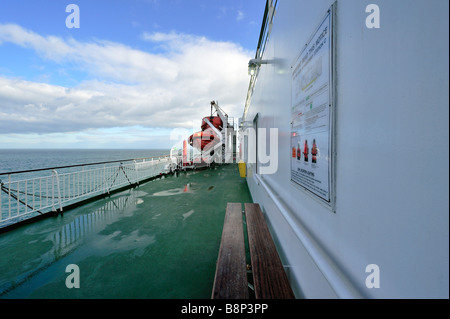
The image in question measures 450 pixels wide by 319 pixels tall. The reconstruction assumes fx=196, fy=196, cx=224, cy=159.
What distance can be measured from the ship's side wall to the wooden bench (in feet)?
1.37

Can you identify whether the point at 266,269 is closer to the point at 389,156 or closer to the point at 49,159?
the point at 389,156

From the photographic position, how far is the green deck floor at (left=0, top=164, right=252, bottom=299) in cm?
227

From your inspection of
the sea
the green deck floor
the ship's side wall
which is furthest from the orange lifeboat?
the sea

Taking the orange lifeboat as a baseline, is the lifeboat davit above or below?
below

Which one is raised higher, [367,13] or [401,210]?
[367,13]

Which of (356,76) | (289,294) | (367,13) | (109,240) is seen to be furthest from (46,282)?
(367,13)

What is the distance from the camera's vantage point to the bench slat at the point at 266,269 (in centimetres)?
150

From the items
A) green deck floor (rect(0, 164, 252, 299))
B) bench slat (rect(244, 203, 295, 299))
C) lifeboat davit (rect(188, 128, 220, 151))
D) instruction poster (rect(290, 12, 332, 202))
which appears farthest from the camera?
lifeboat davit (rect(188, 128, 220, 151))

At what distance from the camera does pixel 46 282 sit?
237 centimetres

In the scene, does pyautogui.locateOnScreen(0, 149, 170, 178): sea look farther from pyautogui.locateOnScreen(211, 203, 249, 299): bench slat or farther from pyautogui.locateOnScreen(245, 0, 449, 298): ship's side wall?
pyautogui.locateOnScreen(245, 0, 449, 298): ship's side wall

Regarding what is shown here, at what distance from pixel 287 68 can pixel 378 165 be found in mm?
1622

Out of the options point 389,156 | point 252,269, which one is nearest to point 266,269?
point 252,269
